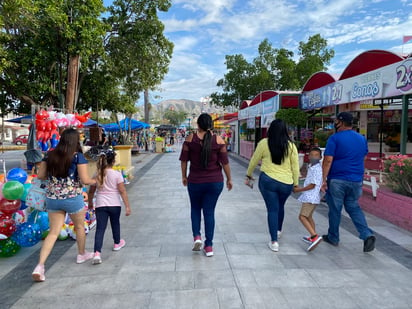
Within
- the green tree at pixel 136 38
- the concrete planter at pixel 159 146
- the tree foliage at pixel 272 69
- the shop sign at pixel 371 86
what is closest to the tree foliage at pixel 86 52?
the green tree at pixel 136 38

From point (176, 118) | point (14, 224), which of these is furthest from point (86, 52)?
point (176, 118)

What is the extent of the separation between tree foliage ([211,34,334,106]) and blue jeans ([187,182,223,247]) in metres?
24.0

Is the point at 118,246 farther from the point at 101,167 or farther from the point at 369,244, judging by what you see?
the point at 369,244

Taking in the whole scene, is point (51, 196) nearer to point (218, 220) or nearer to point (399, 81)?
point (218, 220)

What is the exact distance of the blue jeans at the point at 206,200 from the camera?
129 inches

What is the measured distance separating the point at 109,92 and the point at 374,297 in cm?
1320

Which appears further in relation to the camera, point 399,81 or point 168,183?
point 168,183

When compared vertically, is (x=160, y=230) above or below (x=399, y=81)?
below

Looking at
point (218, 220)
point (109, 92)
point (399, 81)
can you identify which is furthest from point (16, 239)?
point (109, 92)

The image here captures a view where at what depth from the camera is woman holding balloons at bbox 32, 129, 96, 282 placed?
2.94 metres

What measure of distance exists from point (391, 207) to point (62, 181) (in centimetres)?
485

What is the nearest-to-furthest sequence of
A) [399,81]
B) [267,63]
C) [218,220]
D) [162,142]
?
[218,220], [399,81], [162,142], [267,63]

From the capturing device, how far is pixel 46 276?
9.98ft

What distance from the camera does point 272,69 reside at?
27.1m
